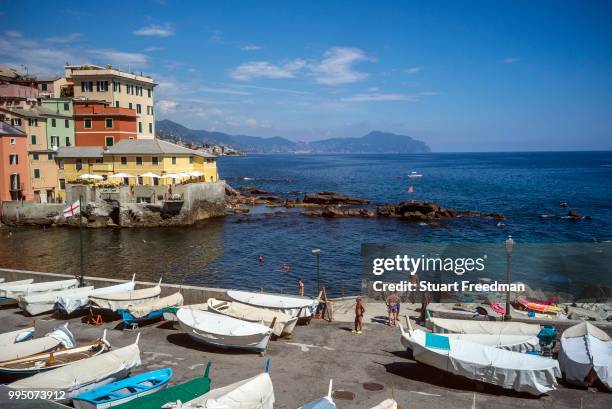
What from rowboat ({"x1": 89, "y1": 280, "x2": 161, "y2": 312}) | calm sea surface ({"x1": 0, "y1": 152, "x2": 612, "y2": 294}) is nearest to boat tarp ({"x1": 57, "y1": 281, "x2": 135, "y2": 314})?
rowboat ({"x1": 89, "y1": 280, "x2": 161, "y2": 312})

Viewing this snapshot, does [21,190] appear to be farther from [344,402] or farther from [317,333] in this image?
[344,402]

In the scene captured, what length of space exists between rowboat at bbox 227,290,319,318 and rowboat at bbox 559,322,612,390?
9.24 meters

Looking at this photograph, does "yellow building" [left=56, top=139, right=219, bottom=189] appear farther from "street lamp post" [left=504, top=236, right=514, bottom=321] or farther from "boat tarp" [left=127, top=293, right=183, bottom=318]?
"street lamp post" [left=504, top=236, right=514, bottom=321]

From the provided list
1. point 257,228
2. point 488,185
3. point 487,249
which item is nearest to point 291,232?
point 257,228

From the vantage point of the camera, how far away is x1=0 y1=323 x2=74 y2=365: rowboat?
16156 mm

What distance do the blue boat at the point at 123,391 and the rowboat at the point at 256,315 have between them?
5.09 m

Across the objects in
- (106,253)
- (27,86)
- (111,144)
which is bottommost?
(106,253)

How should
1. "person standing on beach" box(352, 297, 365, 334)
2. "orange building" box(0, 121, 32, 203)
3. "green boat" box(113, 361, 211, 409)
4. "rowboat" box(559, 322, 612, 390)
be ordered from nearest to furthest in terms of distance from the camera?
1. "green boat" box(113, 361, 211, 409)
2. "rowboat" box(559, 322, 612, 390)
3. "person standing on beach" box(352, 297, 365, 334)
4. "orange building" box(0, 121, 32, 203)

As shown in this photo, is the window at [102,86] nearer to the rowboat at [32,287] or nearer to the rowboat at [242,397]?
the rowboat at [32,287]

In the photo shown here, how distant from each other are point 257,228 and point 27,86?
4274 centimetres

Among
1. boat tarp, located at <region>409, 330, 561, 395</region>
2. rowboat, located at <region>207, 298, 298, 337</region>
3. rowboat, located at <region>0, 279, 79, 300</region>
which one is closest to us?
boat tarp, located at <region>409, 330, 561, 395</region>

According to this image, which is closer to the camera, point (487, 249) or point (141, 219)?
point (487, 249)

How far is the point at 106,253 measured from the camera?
46938 mm

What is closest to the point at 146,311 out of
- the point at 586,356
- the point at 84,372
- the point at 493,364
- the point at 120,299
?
the point at 120,299
